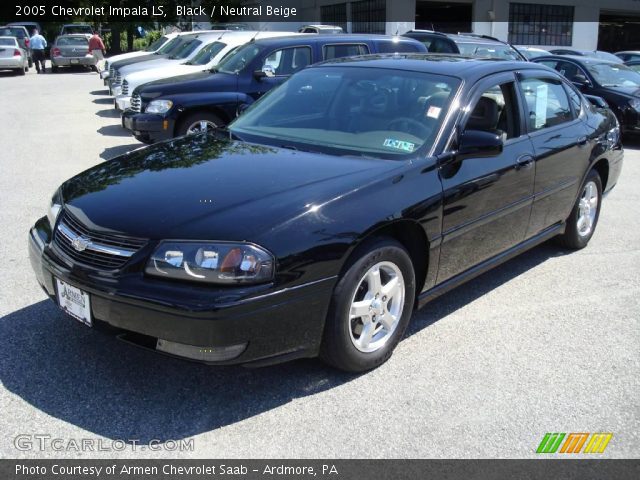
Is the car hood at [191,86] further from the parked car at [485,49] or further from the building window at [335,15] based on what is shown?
the building window at [335,15]

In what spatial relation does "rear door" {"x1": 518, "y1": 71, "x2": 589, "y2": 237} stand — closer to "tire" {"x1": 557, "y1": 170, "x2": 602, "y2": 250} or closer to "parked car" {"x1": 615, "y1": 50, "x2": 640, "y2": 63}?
"tire" {"x1": 557, "y1": 170, "x2": 602, "y2": 250}

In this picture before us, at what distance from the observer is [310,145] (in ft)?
13.5

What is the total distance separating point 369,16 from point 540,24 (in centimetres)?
845

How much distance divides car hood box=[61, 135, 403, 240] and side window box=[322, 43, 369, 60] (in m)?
5.97

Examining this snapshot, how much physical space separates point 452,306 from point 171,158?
213cm

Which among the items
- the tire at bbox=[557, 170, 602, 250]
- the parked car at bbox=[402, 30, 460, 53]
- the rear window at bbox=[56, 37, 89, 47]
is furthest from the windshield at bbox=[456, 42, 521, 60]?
the rear window at bbox=[56, 37, 89, 47]

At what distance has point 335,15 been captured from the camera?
98.6ft

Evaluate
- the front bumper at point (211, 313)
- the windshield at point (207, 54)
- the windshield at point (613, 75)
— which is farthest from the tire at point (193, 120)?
the windshield at point (613, 75)

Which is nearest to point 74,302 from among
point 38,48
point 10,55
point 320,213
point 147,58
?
point 320,213

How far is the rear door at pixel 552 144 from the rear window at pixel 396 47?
5.16 metres

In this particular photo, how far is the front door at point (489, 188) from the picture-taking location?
157 inches

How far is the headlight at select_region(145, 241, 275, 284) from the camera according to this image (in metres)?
2.99

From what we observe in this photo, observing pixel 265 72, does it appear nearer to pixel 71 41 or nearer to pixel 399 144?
pixel 399 144

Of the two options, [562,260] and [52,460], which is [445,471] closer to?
[52,460]
